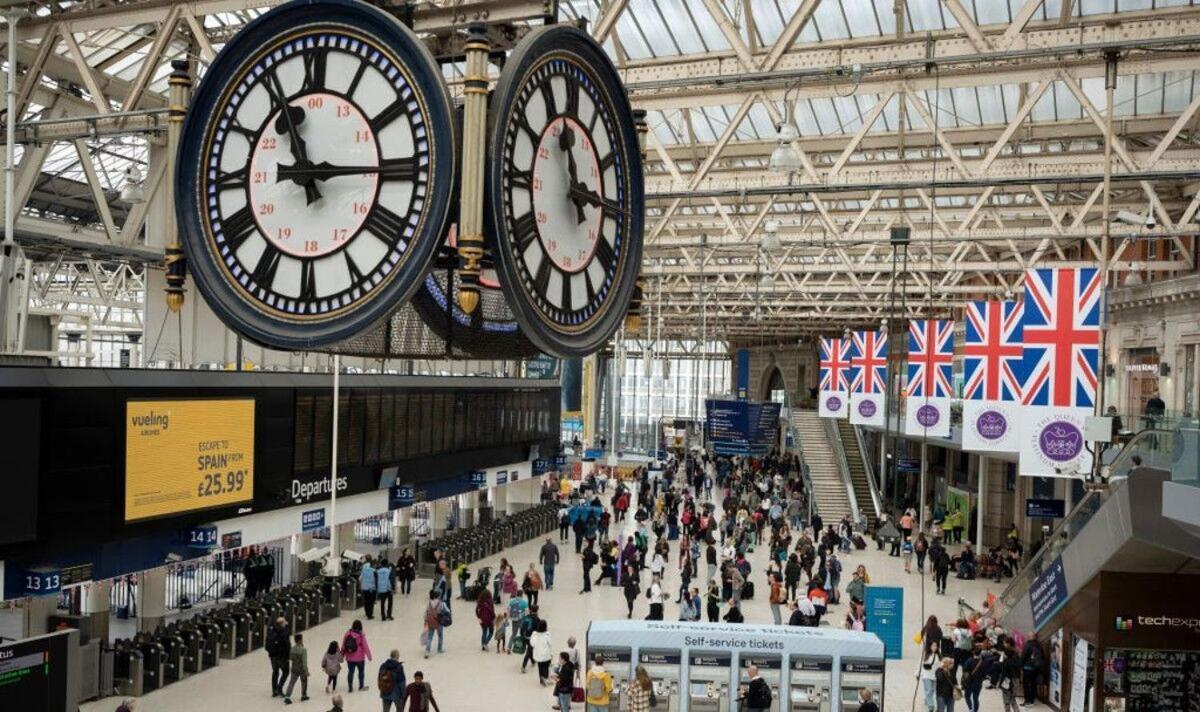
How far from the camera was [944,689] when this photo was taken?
1459cm

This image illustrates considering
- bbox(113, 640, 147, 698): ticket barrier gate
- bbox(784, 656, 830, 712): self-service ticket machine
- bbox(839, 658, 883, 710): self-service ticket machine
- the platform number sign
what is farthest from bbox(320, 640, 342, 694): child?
bbox(839, 658, 883, 710): self-service ticket machine

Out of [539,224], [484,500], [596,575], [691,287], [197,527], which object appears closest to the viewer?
[539,224]

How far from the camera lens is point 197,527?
1617 centimetres

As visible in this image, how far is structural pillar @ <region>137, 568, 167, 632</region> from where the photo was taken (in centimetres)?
1741

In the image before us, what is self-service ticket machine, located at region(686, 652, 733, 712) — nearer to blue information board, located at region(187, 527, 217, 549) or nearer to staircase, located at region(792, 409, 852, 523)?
blue information board, located at region(187, 527, 217, 549)

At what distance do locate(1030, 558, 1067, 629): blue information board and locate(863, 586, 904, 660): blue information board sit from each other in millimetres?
2070

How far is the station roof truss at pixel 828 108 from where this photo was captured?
12.0 m

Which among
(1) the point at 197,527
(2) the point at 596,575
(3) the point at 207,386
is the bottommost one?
(2) the point at 596,575

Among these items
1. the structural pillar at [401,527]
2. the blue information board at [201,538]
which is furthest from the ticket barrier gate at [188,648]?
the structural pillar at [401,527]

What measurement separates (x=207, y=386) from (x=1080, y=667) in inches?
514

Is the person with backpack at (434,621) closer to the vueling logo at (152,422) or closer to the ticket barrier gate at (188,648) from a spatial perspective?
the ticket barrier gate at (188,648)

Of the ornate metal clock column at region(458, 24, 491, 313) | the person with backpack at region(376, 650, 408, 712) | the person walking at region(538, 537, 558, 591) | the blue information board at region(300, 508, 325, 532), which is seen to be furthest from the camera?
the person walking at region(538, 537, 558, 591)

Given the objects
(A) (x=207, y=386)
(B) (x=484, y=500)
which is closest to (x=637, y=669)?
(A) (x=207, y=386)

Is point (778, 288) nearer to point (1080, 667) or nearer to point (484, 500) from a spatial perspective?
point (484, 500)
